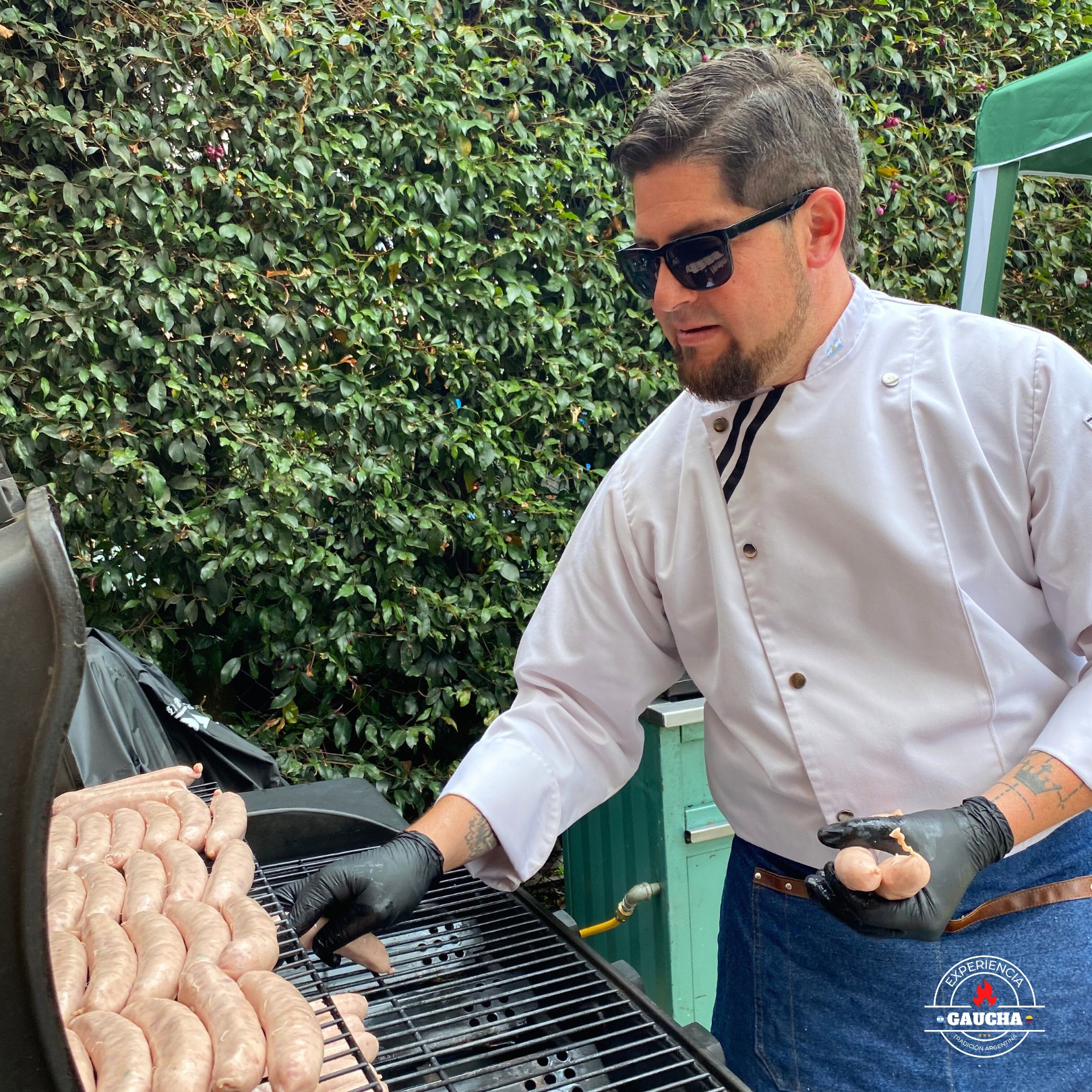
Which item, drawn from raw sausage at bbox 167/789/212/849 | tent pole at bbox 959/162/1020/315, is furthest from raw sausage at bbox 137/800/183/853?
tent pole at bbox 959/162/1020/315

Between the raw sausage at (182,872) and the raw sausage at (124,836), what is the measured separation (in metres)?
0.07

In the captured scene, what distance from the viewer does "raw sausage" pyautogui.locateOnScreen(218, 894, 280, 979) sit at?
1.42 meters

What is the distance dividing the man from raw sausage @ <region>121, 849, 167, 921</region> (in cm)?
34

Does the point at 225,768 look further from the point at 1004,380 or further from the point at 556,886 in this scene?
the point at 1004,380

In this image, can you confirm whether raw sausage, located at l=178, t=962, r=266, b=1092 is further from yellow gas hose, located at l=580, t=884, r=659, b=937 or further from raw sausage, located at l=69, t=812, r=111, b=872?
yellow gas hose, located at l=580, t=884, r=659, b=937

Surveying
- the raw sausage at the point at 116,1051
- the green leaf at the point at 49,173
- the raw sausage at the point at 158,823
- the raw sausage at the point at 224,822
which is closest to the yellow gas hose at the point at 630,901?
the raw sausage at the point at 224,822

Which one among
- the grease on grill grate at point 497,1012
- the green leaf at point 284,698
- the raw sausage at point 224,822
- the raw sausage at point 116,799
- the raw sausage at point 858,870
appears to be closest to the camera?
the raw sausage at point 858,870

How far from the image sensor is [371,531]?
150 inches

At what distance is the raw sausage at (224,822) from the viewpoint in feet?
6.24

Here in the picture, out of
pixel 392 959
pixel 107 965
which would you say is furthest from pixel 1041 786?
pixel 107 965

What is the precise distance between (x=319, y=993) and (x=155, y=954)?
0.26 m

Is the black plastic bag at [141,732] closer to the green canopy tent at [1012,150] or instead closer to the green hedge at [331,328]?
the green hedge at [331,328]

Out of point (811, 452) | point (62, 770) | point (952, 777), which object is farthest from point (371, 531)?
point (952, 777)

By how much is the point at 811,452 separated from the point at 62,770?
1.98 meters
